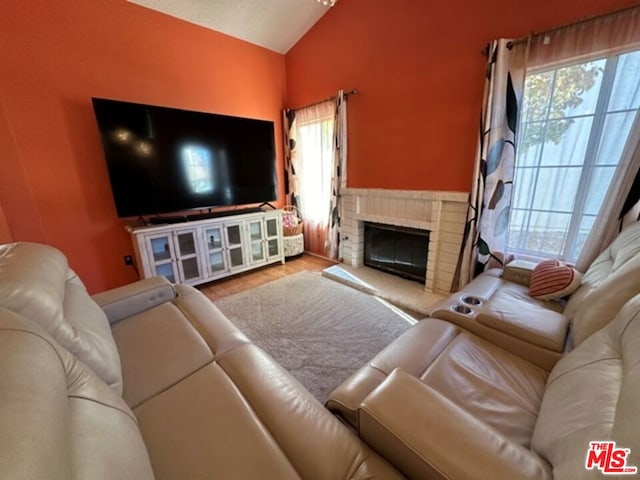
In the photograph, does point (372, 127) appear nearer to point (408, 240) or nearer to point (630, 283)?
point (408, 240)

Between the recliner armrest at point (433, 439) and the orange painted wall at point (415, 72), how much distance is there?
206 cm

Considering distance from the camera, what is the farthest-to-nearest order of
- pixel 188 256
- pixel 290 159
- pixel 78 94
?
pixel 290 159
pixel 188 256
pixel 78 94

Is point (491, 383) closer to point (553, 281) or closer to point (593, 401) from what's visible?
point (593, 401)

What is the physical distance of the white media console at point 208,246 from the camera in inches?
99.1

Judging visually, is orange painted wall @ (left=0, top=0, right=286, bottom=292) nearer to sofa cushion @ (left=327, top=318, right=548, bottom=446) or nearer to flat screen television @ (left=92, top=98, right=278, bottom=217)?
flat screen television @ (left=92, top=98, right=278, bottom=217)

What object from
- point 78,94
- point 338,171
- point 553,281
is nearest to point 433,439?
point 553,281

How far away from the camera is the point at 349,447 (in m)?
0.74

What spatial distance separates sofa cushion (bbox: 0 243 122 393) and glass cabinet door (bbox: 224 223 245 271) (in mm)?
1831

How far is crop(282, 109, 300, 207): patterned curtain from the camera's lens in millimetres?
3619

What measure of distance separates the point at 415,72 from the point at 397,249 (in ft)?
5.75

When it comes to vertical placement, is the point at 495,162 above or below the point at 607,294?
above

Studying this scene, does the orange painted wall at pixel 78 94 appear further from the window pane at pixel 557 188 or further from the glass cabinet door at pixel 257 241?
the window pane at pixel 557 188

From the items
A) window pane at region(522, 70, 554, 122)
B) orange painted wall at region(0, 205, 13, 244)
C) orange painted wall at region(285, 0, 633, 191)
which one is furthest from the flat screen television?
window pane at region(522, 70, 554, 122)

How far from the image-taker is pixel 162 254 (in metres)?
2.65
